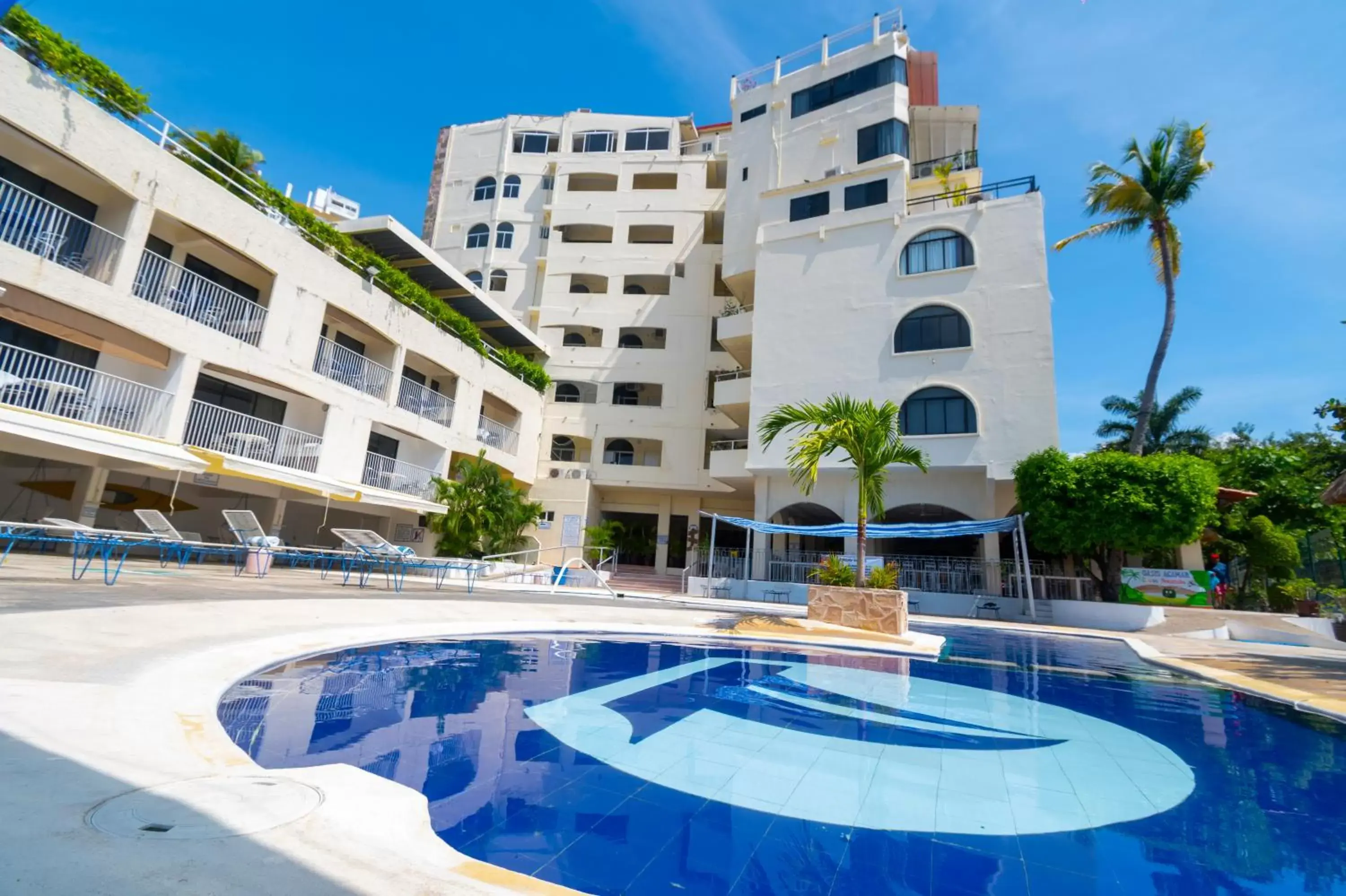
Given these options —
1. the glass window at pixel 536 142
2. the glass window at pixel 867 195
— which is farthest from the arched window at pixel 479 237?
the glass window at pixel 867 195

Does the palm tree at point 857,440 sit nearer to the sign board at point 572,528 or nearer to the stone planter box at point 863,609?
the stone planter box at point 863,609

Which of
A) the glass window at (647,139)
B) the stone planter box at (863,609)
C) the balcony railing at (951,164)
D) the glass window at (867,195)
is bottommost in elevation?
the stone planter box at (863,609)

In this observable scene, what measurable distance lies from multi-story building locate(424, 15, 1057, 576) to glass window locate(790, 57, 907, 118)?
84mm

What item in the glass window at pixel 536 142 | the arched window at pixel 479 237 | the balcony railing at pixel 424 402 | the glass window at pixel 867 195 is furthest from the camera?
the glass window at pixel 536 142

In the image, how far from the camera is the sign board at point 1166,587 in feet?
54.0

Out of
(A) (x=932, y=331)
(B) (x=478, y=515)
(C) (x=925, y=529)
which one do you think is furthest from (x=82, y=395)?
(A) (x=932, y=331)

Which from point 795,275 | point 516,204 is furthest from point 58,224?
point 516,204

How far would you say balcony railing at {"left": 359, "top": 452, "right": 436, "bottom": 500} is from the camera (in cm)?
1902

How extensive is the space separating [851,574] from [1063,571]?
12.2 metres

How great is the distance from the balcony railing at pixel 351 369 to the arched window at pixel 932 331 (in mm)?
16738

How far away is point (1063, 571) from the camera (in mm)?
19969

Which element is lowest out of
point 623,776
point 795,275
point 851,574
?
point 623,776

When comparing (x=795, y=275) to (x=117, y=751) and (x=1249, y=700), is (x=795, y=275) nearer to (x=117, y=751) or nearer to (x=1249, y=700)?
(x=1249, y=700)

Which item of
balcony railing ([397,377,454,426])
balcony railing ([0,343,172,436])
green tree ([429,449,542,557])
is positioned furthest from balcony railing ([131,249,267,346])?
green tree ([429,449,542,557])
